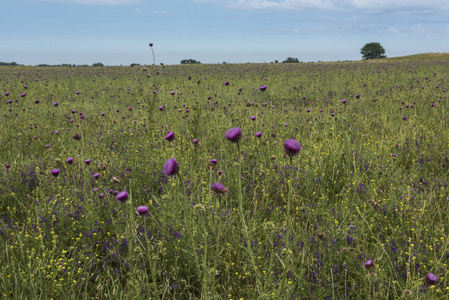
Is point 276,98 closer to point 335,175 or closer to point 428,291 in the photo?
point 335,175

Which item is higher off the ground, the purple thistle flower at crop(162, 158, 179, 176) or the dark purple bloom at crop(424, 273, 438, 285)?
the purple thistle flower at crop(162, 158, 179, 176)

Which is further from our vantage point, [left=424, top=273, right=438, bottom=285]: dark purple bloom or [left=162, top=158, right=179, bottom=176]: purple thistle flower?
[left=162, top=158, right=179, bottom=176]: purple thistle flower

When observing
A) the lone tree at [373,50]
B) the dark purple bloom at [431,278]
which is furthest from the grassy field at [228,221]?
the lone tree at [373,50]

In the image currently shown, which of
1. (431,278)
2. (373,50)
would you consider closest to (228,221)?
(431,278)

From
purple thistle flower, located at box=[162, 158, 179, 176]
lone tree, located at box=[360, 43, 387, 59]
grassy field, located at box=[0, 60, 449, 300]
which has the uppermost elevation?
lone tree, located at box=[360, 43, 387, 59]

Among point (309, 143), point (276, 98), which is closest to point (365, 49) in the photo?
point (276, 98)

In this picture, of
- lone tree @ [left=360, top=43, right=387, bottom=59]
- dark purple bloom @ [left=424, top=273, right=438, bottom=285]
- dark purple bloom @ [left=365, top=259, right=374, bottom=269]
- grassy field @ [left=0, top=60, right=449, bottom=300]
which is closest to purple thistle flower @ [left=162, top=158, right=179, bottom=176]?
grassy field @ [left=0, top=60, right=449, bottom=300]

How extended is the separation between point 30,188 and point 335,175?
3060mm

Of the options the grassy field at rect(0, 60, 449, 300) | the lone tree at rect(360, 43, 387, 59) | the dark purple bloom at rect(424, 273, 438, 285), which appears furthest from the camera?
the lone tree at rect(360, 43, 387, 59)

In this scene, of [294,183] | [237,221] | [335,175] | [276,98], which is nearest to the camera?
[237,221]

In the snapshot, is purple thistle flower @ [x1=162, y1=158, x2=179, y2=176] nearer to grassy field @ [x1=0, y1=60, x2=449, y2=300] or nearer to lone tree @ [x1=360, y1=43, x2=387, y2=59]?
grassy field @ [x1=0, y1=60, x2=449, y2=300]

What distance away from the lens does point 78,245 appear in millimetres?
2148

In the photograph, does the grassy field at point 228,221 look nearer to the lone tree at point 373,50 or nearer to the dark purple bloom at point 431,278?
the dark purple bloom at point 431,278

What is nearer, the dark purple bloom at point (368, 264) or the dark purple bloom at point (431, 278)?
the dark purple bloom at point (431, 278)
